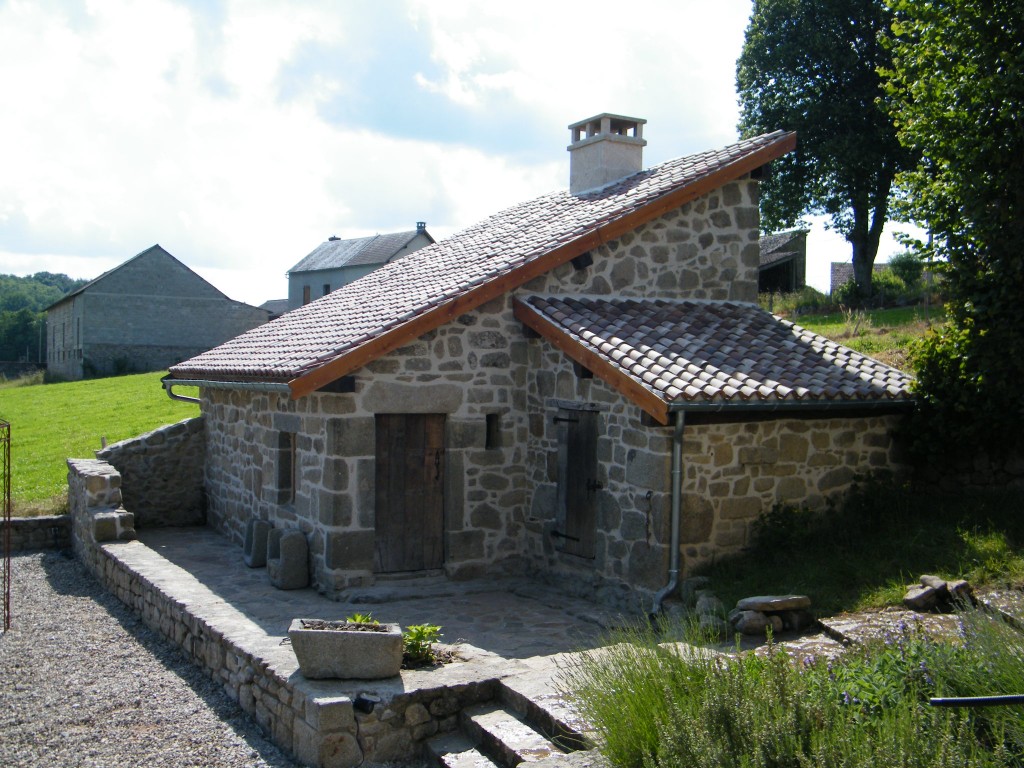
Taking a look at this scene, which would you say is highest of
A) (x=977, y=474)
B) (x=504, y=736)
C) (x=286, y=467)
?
(x=977, y=474)

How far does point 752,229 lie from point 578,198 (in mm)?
2584

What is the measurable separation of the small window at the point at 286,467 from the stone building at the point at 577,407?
0.09 feet

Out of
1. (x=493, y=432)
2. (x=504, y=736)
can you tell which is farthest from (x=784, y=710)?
(x=493, y=432)

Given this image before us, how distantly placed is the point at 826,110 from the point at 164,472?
21.3 metres

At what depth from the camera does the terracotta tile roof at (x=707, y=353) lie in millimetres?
8273

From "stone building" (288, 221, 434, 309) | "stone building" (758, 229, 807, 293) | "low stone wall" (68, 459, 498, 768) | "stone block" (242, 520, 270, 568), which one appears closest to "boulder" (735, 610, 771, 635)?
"low stone wall" (68, 459, 498, 768)

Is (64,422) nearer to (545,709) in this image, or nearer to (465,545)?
(465,545)

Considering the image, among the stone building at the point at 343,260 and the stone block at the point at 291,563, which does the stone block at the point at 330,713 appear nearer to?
the stone block at the point at 291,563

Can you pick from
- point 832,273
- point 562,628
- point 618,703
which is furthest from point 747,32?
point 618,703

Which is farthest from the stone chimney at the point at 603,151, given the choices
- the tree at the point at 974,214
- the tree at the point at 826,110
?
the tree at the point at 826,110

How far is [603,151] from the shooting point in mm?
13047

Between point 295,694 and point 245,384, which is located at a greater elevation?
point 245,384

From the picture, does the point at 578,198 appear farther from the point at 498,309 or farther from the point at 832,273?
the point at 832,273

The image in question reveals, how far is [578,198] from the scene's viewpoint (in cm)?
1264
